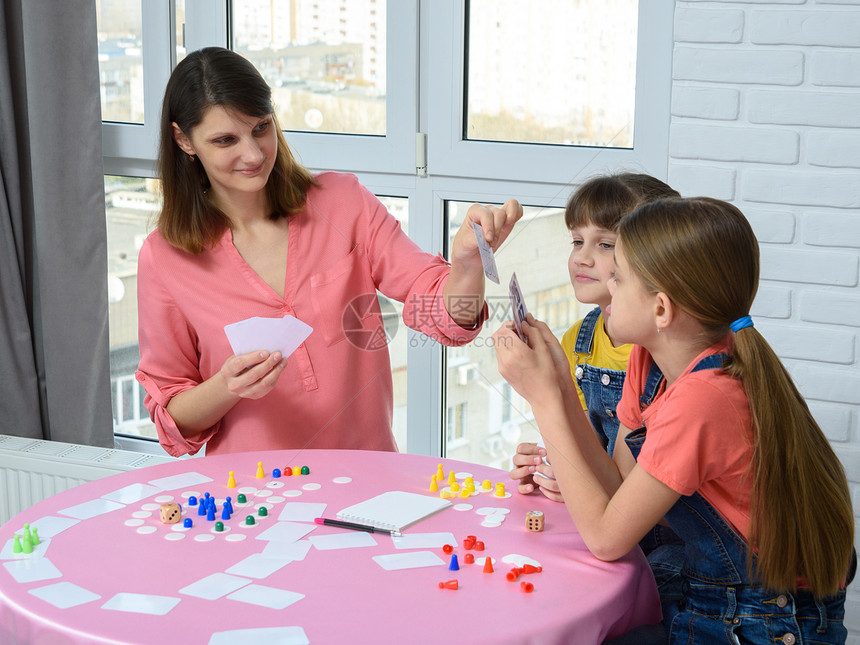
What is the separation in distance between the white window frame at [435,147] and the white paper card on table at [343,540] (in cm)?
121

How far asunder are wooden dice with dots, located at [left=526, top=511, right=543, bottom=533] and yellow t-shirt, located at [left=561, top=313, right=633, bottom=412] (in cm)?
41

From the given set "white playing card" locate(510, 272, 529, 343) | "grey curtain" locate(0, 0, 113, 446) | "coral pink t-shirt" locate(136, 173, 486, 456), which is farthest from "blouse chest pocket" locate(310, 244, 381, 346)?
"grey curtain" locate(0, 0, 113, 446)

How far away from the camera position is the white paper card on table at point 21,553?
4.22ft

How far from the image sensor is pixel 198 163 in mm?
1980

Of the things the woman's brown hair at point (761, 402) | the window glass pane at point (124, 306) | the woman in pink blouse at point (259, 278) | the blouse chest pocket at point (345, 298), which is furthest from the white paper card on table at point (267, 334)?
the window glass pane at point (124, 306)

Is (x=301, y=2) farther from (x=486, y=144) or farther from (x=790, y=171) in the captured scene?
(x=790, y=171)

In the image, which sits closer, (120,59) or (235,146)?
(235,146)

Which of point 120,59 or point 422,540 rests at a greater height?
point 120,59

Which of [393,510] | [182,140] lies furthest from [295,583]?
[182,140]

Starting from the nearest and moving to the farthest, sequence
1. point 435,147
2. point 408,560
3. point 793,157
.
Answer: point 408,560 < point 793,157 < point 435,147

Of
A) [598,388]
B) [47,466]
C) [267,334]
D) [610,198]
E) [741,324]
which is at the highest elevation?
[610,198]

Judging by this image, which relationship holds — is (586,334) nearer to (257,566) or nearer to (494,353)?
(494,353)

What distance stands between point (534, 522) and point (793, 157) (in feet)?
3.58

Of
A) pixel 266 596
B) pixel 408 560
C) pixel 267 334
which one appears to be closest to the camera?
pixel 266 596
